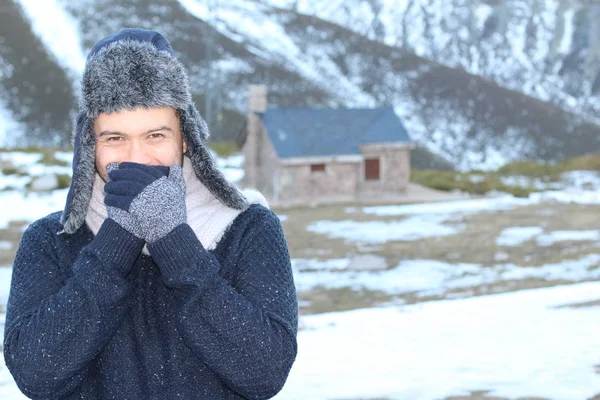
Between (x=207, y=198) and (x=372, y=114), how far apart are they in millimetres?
18594

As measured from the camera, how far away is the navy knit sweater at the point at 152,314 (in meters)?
1.65

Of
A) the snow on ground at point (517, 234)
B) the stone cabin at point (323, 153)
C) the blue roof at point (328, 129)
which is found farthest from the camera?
the blue roof at point (328, 129)

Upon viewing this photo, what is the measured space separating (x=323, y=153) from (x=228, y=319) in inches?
→ 673

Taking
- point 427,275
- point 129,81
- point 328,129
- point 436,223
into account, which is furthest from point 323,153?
point 129,81

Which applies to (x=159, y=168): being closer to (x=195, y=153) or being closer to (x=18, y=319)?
(x=195, y=153)

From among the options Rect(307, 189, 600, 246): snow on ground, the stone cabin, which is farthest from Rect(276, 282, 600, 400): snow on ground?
the stone cabin

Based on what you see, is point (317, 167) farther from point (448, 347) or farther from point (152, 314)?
point (152, 314)

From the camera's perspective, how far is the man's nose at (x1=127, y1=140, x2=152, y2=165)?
175cm

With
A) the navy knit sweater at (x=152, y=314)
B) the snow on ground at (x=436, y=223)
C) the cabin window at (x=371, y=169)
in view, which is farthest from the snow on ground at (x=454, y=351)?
the cabin window at (x=371, y=169)

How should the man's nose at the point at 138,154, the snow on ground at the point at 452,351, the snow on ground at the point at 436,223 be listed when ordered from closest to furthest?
the man's nose at the point at 138,154
the snow on ground at the point at 452,351
the snow on ground at the point at 436,223

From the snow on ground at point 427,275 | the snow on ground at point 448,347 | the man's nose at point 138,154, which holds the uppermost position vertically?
the man's nose at point 138,154

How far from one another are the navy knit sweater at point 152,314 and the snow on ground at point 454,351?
7.00ft

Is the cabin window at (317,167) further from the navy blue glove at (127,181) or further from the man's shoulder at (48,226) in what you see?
the navy blue glove at (127,181)

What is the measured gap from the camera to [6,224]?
45.4 ft
